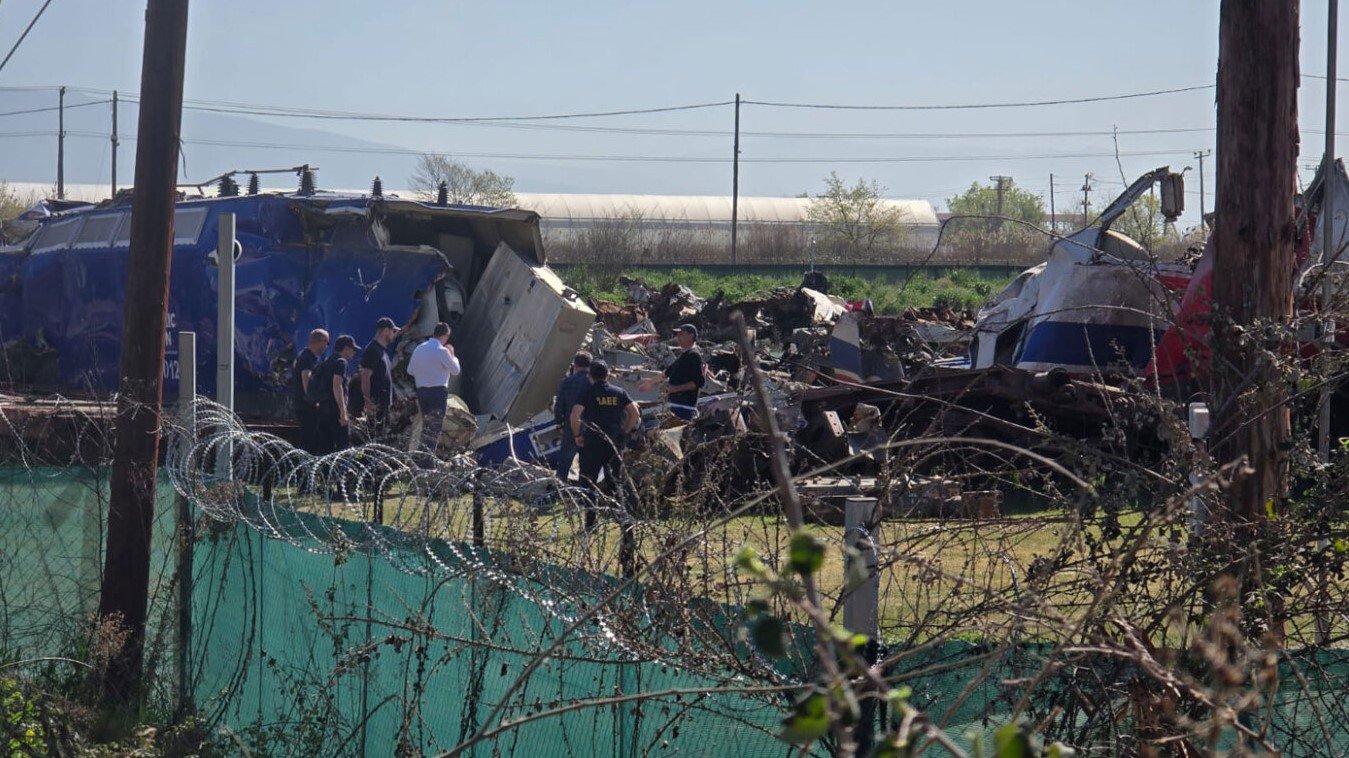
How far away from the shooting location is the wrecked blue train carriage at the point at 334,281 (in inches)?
702

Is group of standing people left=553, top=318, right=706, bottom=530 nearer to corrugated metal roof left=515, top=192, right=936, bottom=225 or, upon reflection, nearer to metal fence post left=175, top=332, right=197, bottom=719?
metal fence post left=175, top=332, right=197, bottom=719

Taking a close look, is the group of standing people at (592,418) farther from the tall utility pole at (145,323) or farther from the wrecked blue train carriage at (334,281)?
the wrecked blue train carriage at (334,281)

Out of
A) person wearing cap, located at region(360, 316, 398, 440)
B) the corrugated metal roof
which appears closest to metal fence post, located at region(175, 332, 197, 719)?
person wearing cap, located at region(360, 316, 398, 440)

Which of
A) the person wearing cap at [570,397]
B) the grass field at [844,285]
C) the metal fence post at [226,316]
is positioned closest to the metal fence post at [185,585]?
the metal fence post at [226,316]

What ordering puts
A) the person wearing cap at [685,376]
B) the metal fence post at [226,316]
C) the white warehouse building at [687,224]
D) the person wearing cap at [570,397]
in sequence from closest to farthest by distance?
the metal fence post at [226,316], the person wearing cap at [570,397], the person wearing cap at [685,376], the white warehouse building at [687,224]

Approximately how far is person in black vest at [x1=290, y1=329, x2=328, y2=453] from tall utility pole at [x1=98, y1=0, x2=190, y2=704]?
6234 mm

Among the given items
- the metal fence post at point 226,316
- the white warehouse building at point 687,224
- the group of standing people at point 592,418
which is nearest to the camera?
the metal fence post at point 226,316

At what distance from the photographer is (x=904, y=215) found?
82.2 metres

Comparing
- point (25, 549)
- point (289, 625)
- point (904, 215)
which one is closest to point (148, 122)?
point (25, 549)

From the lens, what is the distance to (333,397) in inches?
567

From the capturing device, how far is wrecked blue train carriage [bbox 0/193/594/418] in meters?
17.8

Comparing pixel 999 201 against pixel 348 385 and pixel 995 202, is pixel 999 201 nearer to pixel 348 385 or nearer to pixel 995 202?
pixel 348 385

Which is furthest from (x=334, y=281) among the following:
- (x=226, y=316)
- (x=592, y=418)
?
(x=226, y=316)

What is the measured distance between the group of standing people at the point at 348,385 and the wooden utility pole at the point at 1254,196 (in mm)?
9849
